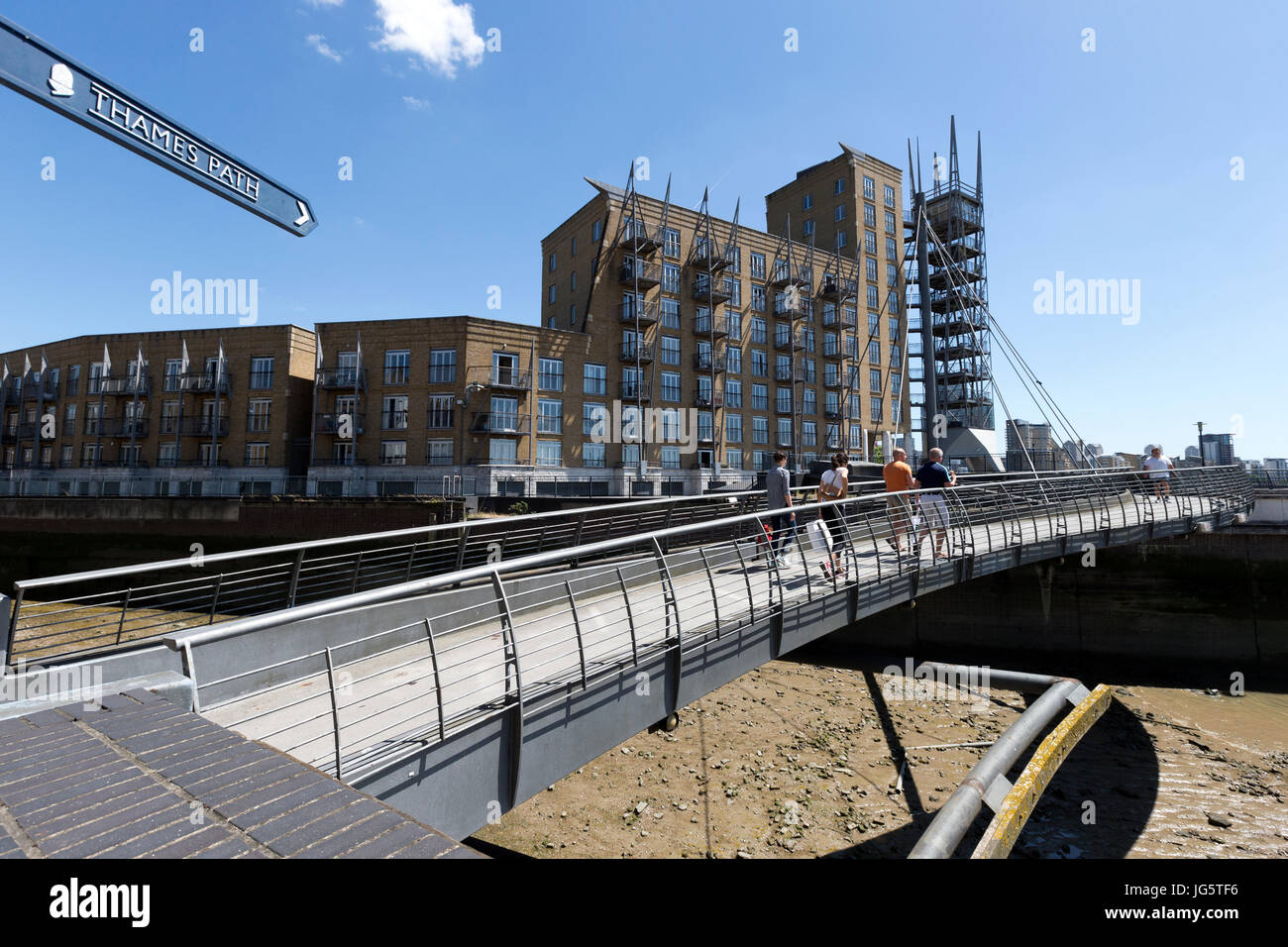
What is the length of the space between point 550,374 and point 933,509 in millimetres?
30927

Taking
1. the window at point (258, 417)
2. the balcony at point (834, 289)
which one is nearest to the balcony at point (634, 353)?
the balcony at point (834, 289)

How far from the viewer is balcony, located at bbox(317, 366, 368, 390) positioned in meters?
36.9

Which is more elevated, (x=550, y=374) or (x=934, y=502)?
(x=550, y=374)

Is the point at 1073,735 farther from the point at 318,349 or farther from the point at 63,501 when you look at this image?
the point at 318,349

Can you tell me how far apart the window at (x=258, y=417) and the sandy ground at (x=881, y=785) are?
3632 cm

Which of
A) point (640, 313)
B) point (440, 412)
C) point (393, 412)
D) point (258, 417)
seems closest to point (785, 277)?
point (640, 313)

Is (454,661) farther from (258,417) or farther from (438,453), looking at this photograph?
(258,417)

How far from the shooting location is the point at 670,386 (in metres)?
42.1

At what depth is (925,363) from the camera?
63.1 feet

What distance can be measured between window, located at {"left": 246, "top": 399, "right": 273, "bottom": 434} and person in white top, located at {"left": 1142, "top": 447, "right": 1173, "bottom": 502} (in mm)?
42612

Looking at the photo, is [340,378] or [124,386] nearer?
[340,378]

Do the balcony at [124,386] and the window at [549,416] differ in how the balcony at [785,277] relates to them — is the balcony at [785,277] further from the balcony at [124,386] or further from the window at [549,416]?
the balcony at [124,386]
